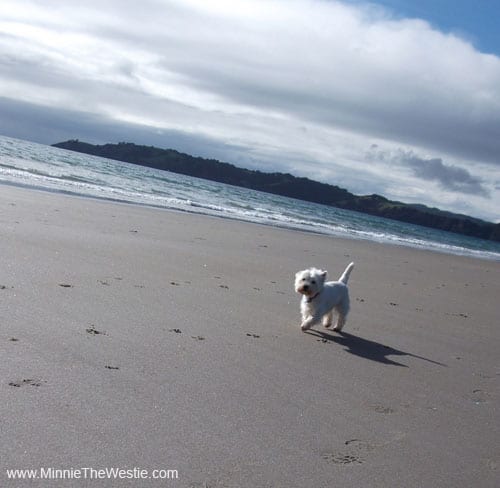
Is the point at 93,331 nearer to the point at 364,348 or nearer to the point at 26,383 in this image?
the point at 26,383

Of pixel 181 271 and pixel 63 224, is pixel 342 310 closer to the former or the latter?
pixel 181 271

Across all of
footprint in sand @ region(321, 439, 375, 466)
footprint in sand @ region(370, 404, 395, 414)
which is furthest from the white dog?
footprint in sand @ region(321, 439, 375, 466)

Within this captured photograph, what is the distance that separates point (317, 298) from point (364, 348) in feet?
2.77

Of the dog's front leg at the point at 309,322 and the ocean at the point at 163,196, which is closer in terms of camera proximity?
the dog's front leg at the point at 309,322

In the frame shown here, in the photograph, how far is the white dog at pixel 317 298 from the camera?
7406mm

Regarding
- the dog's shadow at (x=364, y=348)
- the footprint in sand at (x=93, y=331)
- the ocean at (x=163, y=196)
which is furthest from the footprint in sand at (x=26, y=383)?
the ocean at (x=163, y=196)

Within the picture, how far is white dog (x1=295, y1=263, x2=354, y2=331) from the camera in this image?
741cm

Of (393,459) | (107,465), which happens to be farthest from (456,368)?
(107,465)

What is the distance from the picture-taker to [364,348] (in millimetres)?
7090

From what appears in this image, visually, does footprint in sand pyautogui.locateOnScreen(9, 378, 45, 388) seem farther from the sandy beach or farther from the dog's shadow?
the dog's shadow

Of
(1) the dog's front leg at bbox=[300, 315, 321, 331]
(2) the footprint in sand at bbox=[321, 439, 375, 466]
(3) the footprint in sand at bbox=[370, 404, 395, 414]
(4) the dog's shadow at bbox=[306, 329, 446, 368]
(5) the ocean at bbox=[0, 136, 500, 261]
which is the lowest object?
(2) the footprint in sand at bbox=[321, 439, 375, 466]

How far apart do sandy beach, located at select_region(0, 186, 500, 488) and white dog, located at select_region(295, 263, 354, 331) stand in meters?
0.24

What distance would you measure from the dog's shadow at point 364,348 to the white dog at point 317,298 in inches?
7.7

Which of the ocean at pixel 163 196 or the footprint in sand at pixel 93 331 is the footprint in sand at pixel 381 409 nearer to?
the footprint in sand at pixel 93 331
